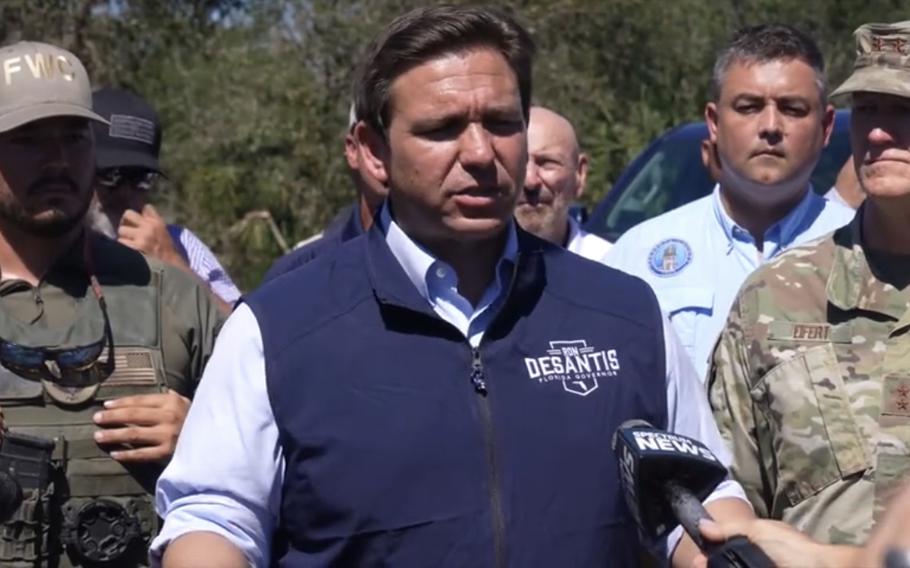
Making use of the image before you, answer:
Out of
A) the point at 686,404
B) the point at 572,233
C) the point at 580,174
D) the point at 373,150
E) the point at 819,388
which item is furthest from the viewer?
the point at 580,174

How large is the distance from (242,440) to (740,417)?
1.52 metres

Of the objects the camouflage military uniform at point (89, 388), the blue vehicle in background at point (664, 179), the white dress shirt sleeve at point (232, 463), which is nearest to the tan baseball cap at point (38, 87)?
the camouflage military uniform at point (89, 388)

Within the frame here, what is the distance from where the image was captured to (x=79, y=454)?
454cm

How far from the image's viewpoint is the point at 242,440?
11.3 ft

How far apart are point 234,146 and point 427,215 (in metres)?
11.6

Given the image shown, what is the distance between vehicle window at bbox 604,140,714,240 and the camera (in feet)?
28.2

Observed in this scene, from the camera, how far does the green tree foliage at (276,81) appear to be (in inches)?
579

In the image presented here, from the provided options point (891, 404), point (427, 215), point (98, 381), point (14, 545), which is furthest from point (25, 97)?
point (891, 404)

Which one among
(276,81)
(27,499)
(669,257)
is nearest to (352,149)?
(27,499)

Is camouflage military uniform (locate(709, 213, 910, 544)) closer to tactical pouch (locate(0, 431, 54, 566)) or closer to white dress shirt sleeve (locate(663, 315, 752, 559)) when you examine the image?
white dress shirt sleeve (locate(663, 315, 752, 559))

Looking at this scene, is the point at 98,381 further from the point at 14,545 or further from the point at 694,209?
the point at 694,209

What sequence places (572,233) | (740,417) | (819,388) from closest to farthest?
(819,388) → (740,417) → (572,233)

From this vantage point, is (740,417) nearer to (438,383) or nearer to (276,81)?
(438,383)

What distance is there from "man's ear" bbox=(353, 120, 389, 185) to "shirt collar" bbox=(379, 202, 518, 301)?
0.11 meters
